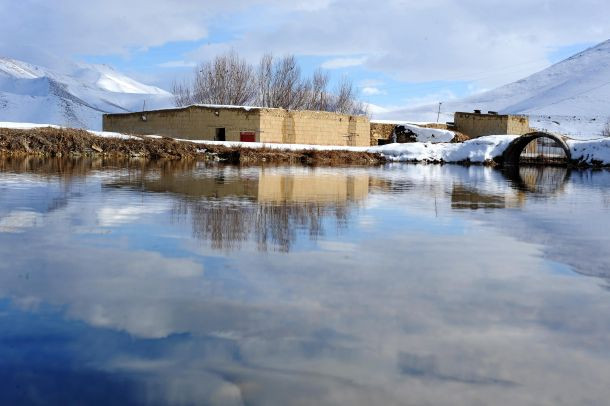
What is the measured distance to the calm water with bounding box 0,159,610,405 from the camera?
2.72 m

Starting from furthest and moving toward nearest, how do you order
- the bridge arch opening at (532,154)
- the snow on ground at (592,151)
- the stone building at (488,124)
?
the stone building at (488,124), the bridge arch opening at (532,154), the snow on ground at (592,151)

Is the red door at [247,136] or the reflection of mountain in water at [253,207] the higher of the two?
the red door at [247,136]

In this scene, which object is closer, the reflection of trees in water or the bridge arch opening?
the reflection of trees in water

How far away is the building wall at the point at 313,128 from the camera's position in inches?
1558

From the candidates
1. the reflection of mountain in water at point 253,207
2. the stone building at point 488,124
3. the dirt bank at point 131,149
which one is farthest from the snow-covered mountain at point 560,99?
the reflection of mountain in water at point 253,207

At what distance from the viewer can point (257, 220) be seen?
285 inches

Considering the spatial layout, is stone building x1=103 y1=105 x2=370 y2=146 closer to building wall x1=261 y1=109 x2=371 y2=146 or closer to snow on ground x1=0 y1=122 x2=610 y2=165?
building wall x1=261 y1=109 x2=371 y2=146

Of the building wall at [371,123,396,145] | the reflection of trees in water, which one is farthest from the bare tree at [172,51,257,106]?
the reflection of trees in water

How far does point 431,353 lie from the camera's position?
313 cm

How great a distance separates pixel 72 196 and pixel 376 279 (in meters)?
6.12

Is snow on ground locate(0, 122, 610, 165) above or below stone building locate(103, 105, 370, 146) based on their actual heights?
below

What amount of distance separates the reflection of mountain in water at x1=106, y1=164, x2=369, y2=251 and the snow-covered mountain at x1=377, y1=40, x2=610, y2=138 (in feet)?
293

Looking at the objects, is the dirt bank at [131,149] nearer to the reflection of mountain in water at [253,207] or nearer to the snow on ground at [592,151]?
the snow on ground at [592,151]

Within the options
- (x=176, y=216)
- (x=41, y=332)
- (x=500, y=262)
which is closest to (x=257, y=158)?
(x=176, y=216)
